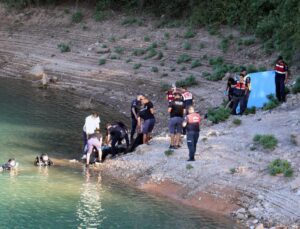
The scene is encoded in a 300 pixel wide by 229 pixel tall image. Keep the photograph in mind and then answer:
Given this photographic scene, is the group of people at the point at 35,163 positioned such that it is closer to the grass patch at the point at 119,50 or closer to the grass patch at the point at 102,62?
the grass patch at the point at 102,62

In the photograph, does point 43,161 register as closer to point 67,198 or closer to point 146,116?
point 67,198

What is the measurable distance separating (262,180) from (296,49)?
15003 mm

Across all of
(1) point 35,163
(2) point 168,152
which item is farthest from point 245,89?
(1) point 35,163

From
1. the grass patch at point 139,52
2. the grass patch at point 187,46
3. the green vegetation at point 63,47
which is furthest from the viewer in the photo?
the green vegetation at point 63,47

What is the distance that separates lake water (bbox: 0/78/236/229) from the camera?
17938 mm

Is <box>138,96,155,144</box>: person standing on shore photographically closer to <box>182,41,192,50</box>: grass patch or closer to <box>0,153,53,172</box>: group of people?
<box>0,153,53,172</box>: group of people

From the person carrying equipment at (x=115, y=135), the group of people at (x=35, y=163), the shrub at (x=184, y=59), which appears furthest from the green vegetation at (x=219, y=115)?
the shrub at (x=184, y=59)

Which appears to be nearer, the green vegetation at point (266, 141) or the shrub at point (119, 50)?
the green vegetation at point (266, 141)

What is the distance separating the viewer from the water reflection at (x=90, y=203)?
58.7ft

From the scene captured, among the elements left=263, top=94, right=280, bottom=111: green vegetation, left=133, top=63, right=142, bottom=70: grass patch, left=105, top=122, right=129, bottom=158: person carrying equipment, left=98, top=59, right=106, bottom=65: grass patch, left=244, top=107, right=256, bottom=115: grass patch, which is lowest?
left=105, top=122, right=129, bottom=158: person carrying equipment

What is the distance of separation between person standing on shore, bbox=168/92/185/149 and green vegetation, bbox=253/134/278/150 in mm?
2588

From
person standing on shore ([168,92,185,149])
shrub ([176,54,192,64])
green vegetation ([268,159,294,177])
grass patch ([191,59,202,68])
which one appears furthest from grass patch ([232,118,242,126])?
shrub ([176,54,192,64])

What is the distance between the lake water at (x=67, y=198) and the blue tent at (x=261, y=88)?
23.9 ft

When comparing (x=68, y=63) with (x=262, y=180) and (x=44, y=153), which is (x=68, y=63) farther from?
(x=262, y=180)
